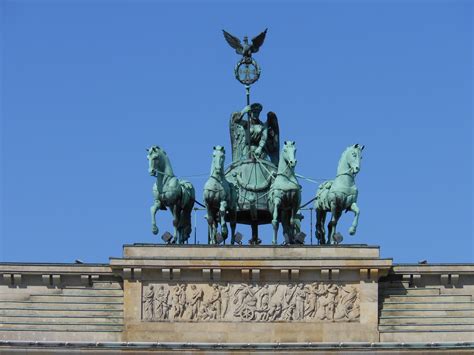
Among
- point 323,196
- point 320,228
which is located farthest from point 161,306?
point 323,196

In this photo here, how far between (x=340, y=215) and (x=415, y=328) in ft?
15.1

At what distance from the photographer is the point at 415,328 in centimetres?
8019

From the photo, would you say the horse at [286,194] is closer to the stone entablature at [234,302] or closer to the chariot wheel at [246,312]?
the stone entablature at [234,302]

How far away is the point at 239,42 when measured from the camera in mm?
86750

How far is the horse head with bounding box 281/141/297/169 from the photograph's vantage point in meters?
80.9

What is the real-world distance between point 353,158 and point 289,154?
2.17 meters

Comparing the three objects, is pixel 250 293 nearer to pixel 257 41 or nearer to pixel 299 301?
pixel 299 301

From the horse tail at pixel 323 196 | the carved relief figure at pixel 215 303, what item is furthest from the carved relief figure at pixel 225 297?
the horse tail at pixel 323 196

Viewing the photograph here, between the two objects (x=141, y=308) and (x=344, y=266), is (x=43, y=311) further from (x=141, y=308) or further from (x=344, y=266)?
(x=344, y=266)

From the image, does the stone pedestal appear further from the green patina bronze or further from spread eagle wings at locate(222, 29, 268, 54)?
spread eagle wings at locate(222, 29, 268, 54)

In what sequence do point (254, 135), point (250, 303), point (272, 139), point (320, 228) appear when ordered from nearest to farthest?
1. point (250, 303)
2. point (320, 228)
3. point (254, 135)
4. point (272, 139)

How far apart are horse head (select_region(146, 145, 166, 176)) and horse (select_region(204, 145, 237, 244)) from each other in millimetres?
1793

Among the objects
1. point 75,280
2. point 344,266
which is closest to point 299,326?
point 344,266

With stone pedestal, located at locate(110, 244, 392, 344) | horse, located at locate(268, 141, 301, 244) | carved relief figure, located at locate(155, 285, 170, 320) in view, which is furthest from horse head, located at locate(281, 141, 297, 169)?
carved relief figure, located at locate(155, 285, 170, 320)
